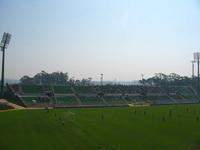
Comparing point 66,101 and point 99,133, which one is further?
point 66,101

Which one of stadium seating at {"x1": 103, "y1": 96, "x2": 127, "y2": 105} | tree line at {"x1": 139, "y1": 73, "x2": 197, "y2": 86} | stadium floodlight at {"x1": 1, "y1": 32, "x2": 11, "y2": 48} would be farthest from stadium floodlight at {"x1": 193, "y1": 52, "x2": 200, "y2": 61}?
stadium floodlight at {"x1": 1, "y1": 32, "x2": 11, "y2": 48}

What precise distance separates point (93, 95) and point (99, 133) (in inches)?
1871

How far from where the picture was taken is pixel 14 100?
7512cm

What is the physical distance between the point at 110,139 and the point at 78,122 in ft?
33.7

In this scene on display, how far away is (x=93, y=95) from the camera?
85.2 meters

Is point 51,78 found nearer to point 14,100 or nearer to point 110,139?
point 14,100

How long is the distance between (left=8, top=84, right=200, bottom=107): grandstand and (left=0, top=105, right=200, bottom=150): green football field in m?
27.7

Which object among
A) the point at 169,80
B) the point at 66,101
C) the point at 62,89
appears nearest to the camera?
the point at 66,101

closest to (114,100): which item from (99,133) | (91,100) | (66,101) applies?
(91,100)

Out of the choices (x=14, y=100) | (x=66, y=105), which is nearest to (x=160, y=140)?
(x=66, y=105)

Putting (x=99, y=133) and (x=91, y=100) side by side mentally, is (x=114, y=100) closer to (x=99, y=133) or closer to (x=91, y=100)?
(x=91, y=100)

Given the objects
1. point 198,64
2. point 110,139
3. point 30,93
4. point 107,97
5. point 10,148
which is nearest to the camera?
point 10,148

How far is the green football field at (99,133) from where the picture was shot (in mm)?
32344

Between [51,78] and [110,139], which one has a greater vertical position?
[51,78]
